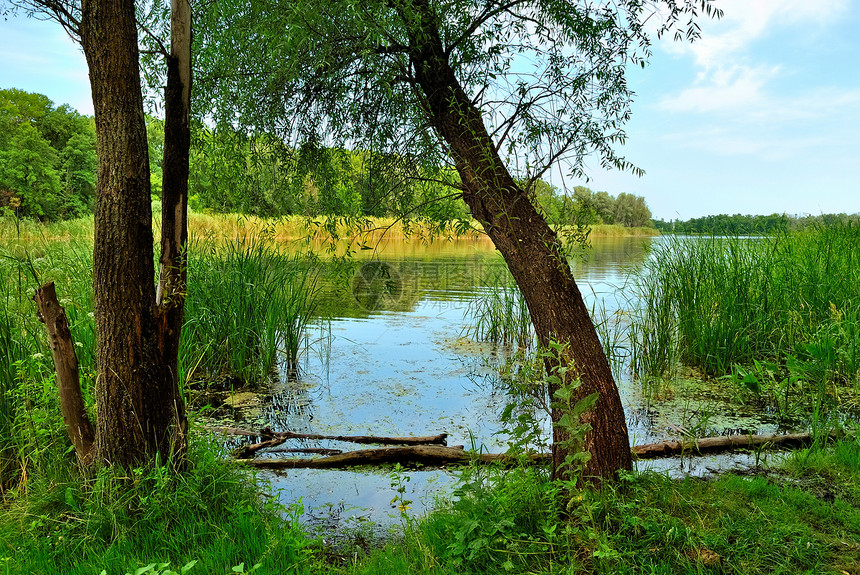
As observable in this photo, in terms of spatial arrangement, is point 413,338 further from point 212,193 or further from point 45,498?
point 45,498

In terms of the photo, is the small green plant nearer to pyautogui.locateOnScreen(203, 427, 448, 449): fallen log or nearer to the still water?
the still water

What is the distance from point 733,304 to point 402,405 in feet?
13.1

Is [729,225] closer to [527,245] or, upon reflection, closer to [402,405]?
[402,405]

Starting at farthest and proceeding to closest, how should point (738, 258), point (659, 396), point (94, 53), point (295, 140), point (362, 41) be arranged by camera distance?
point (738, 258) → point (659, 396) → point (295, 140) → point (362, 41) → point (94, 53)

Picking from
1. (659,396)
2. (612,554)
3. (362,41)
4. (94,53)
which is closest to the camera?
(612,554)

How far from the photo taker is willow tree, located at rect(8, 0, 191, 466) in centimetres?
269

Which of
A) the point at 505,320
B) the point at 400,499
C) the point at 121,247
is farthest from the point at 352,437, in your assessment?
the point at 505,320

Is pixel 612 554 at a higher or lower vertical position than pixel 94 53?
lower

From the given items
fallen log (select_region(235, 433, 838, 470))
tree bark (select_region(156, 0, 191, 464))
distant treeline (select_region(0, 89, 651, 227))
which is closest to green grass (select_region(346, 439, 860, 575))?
fallen log (select_region(235, 433, 838, 470))

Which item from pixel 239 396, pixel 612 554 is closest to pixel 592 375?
pixel 612 554

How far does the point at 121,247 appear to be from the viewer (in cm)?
270

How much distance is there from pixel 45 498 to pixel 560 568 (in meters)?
2.63

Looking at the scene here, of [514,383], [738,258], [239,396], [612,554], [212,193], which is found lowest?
[239,396]

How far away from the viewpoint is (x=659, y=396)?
5.67m
